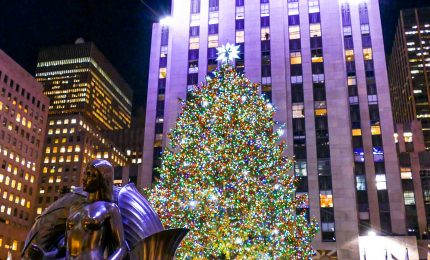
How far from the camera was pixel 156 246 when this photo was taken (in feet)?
12.8

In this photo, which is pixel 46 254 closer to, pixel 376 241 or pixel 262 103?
pixel 262 103

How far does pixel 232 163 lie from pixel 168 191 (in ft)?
13.3

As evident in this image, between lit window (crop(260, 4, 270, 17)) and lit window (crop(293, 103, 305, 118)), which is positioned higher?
lit window (crop(260, 4, 270, 17))

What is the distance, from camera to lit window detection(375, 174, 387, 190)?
50.2 m

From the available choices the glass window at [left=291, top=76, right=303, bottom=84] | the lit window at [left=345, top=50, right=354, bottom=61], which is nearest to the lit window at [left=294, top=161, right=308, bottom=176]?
the glass window at [left=291, top=76, right=303, bottom=84]

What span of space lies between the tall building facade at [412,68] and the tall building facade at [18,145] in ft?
350

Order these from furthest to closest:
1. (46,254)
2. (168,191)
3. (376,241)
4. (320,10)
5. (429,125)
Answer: (429,125) → (320,10) → (376,241) → (168,191) → (46,254)

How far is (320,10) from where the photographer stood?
5572 cm

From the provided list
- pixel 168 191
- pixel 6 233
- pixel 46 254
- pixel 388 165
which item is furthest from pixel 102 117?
pixel 46 254

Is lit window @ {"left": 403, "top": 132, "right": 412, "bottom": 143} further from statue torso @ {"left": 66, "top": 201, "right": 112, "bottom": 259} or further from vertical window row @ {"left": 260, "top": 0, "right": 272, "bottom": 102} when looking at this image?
statue torso @ {"left": 66, "top": 201, "right": 112, "bottom": 259}

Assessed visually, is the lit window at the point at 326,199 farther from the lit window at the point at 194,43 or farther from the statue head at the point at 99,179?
the statue head at the point at 99,179

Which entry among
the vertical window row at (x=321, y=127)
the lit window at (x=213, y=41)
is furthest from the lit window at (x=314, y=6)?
the lit window at (x=213, y=41)

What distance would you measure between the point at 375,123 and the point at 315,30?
12942mm

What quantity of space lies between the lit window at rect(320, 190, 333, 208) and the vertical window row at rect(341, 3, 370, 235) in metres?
5.07
